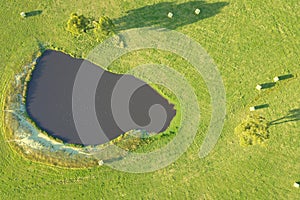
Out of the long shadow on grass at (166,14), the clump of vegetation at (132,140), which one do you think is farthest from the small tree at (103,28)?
the clump of vegetation at (132,140)

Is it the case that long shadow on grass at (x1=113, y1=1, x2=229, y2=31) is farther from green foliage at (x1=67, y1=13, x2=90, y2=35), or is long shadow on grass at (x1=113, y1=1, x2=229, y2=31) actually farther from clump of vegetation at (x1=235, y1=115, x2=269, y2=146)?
clump of vegetation at (x1=235, y1=115, x2=269, y2=146)

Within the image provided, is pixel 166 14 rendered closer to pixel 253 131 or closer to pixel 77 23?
pixel 77 23

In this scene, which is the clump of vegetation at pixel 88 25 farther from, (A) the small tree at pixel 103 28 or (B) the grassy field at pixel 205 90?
(B) the grassy field at pixel 205 90

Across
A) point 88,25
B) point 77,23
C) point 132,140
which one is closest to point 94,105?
point 132,140

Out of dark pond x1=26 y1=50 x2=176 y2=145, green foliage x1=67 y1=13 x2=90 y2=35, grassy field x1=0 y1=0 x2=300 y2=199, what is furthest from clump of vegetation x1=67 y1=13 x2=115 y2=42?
dark pond x1=26 y1=50 x2=176 y2=145

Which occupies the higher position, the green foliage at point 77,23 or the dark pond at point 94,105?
the green foliage at point 77,23

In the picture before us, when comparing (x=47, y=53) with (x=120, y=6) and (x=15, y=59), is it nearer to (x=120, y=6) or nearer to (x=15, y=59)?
(x=15, y=59)

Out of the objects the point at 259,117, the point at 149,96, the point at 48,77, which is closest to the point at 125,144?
the point at 149,96
